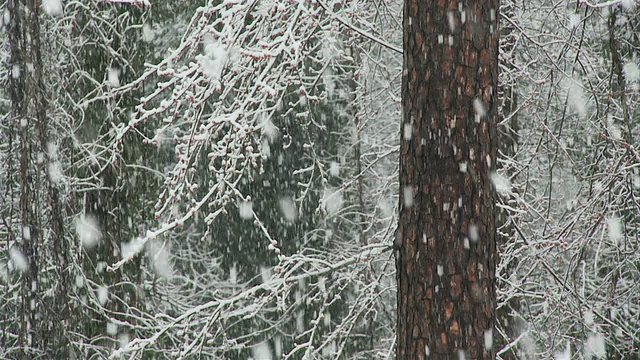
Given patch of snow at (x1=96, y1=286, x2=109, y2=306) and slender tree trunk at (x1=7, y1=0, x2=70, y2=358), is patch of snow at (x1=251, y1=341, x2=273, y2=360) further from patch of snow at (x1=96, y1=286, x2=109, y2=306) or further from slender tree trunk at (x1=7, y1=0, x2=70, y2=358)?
slender tree trunk at (x1=7, y1=0, x2=70, y2=358)

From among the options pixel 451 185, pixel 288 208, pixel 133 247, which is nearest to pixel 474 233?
pixel 451 185

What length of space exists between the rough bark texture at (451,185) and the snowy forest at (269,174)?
0.06 m

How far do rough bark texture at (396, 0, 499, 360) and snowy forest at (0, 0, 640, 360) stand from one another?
0.19 ft

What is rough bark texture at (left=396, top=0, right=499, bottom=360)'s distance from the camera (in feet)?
12.2

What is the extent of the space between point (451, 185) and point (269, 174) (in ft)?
29.9

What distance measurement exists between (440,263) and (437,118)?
2.34ft

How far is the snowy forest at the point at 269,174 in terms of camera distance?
4.54 meters

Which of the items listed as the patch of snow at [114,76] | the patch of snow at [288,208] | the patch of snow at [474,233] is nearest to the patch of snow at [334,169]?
the patch of snow at [288,208]

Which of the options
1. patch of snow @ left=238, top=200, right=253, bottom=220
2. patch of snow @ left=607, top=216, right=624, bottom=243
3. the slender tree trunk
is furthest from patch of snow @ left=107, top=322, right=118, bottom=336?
patch of snow @ left=607, top=216, right=624, bottom=243

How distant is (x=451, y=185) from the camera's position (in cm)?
373

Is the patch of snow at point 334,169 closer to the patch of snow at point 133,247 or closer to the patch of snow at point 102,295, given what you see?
the patch of snow at point 133,247

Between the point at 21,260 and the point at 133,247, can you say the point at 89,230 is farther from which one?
the point at 133,247

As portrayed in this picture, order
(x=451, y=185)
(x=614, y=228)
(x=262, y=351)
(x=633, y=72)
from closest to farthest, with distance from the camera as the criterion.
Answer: (x=451, y=185) < (x=614, y=228) < (x=633, y=72) < (x=262, y=351)

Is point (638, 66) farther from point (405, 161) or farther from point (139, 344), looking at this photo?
point (139, 344)
